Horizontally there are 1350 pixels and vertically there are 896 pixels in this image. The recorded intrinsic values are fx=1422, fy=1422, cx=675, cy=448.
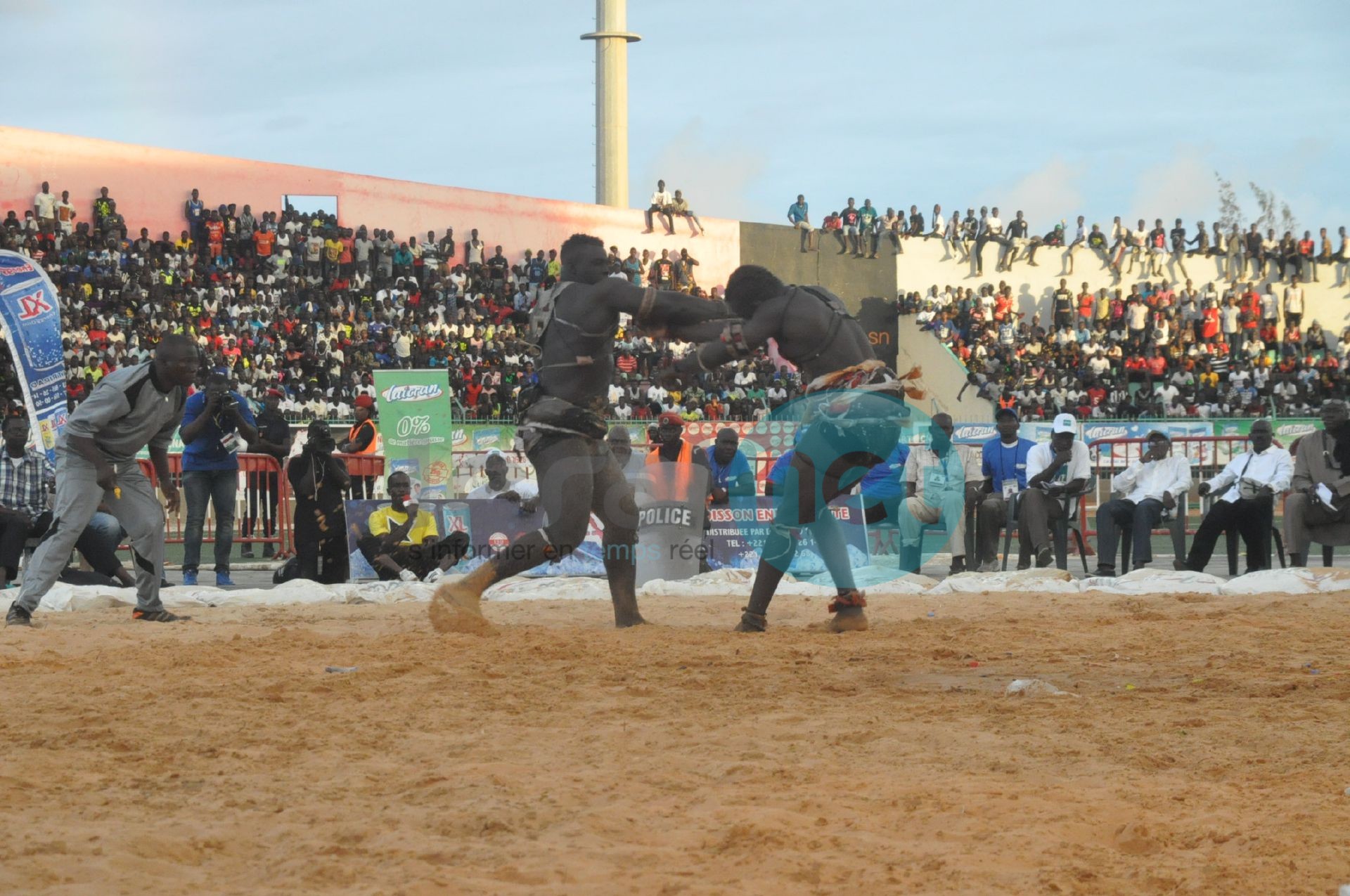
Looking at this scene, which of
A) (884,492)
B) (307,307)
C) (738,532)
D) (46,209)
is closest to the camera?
(884,492)

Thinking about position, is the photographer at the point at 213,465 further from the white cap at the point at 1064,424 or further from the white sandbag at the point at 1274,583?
the white sandbag at the point at 1274,583

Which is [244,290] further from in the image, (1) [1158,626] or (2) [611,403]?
(1) [1158,626]

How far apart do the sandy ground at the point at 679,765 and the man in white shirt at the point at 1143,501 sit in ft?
17.6

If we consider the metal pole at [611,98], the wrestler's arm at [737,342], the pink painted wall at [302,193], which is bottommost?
the wrestler's arm at [737,342]

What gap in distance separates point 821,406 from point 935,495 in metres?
6.13

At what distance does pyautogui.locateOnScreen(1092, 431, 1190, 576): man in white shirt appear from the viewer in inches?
515

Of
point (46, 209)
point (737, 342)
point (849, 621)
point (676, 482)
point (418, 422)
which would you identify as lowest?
point (849, 621)

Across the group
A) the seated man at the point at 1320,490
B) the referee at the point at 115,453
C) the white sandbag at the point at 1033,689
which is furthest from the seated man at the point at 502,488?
the white sandbag at the point at 1033,689

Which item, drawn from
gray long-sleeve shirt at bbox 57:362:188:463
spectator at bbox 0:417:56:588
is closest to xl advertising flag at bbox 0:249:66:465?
spectator at bbox 0:417:56:588

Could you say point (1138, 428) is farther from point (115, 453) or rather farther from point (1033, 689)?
point (1033, 689)

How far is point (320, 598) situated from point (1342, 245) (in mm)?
41286

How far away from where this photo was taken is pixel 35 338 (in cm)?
1795

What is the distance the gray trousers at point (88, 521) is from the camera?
29.0ft

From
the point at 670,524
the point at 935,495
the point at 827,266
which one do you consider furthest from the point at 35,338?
the point at 827,266
